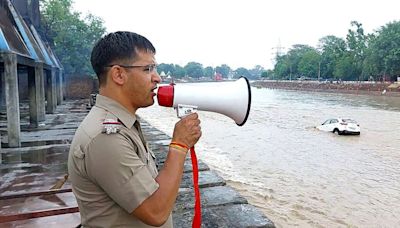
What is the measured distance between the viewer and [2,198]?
4582 mm

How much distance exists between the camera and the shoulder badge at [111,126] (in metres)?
1.35

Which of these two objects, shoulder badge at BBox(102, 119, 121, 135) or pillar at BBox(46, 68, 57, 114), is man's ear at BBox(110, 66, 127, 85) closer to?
shoulder badge at BBox(102, 119, 121, 135)

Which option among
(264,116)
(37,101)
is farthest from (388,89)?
(37,101)

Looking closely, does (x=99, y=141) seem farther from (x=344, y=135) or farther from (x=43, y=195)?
(x=344, y=135)

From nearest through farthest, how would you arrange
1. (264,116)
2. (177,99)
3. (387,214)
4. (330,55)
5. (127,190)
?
(127,190) → (177,99) → (387,214) → (264,116) → (330,55)

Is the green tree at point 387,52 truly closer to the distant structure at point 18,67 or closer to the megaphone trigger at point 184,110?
the distant structure at point 18,67

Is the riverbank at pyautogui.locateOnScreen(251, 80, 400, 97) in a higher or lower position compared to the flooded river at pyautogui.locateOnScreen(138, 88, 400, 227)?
higher

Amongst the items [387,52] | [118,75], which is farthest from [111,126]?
[387,52]

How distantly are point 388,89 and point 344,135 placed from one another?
3746 cm

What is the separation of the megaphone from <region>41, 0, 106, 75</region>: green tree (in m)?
29.6

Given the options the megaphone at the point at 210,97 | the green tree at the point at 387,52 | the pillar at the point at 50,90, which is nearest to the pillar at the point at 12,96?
the megaphone at the point at 210,97

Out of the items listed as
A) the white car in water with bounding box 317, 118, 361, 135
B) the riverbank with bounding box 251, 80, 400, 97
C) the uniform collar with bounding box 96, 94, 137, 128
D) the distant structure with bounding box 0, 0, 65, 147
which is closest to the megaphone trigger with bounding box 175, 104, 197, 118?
the uniform collar with bounding box 96, 94, 137, 128

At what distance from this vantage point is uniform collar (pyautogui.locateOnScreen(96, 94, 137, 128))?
1483 mm

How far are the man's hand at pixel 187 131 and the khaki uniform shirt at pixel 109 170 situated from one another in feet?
0.55
